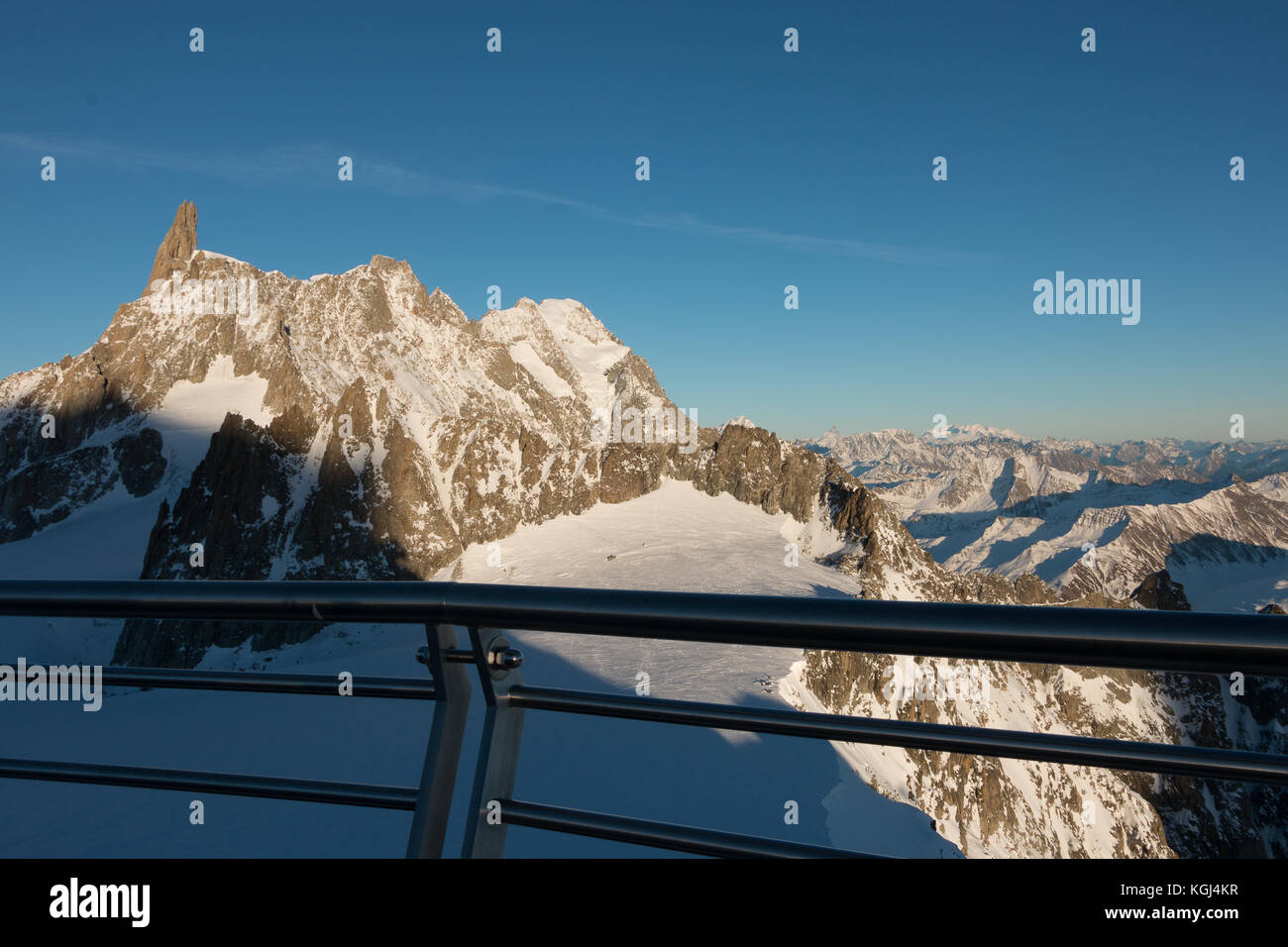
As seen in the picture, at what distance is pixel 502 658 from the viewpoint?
1.72 meters

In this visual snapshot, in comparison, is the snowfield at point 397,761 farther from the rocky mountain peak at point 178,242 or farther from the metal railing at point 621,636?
the rocky mountain peak at point 178,242

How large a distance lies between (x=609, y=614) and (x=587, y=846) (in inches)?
543

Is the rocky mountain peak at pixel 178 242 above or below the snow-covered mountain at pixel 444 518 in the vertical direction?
above

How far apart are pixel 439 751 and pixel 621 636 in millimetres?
632

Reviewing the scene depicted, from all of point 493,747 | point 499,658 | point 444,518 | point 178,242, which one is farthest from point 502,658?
point 178,242

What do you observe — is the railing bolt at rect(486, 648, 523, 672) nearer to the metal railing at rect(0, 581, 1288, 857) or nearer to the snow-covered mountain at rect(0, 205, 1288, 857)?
the metal railing at rect(0, 581, 1288, 857)

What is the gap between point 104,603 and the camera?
1.90 metres

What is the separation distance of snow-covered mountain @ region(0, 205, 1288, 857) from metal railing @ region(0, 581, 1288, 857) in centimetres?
2903

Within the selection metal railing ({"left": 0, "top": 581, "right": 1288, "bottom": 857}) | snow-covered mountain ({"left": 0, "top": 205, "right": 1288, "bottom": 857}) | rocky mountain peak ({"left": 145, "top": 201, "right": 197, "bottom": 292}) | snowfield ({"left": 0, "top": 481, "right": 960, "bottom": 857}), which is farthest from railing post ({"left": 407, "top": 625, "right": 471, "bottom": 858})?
rocky mountain peak ({"left": 145, "top": 201, "right": 197, "bottom": 292})

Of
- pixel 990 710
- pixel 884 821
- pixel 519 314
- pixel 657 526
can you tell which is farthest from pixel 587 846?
pixel 519 314

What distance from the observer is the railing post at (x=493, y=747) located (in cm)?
167

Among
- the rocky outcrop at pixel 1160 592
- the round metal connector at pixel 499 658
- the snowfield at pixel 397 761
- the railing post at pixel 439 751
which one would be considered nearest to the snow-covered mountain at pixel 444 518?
the rocky outcrop at pixel 1160 592

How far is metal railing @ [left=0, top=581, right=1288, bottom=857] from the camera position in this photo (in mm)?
1244
